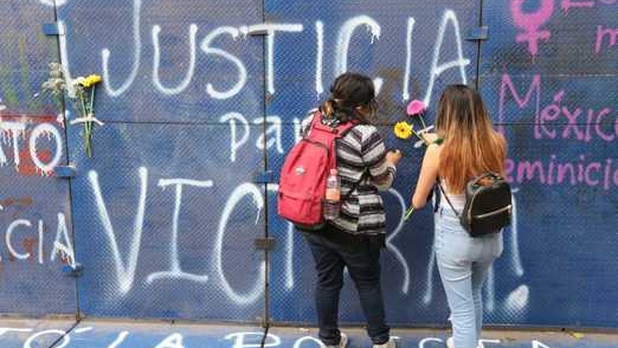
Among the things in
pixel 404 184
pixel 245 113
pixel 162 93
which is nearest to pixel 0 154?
pixel 162 93

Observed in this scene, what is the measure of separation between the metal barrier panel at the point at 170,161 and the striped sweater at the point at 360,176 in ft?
2.52

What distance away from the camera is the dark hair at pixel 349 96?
295 centimetres

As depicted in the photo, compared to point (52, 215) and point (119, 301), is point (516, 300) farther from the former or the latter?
point (52, 215)

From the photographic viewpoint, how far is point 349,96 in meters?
→ 2.96

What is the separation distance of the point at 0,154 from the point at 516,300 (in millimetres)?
3359

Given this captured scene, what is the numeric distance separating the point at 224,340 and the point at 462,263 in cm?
155

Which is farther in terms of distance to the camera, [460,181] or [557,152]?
[557,152]

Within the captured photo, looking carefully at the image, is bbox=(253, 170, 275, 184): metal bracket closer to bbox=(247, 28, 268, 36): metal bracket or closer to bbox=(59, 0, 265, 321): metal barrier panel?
bbox=(59, 0, 265, 321): metal barrier panel

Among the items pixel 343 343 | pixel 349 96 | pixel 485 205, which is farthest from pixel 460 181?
pixel 343 343

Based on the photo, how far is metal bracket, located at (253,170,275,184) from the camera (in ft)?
11.7

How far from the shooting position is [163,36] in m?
3.53

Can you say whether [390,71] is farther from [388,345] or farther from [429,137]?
[388,345]

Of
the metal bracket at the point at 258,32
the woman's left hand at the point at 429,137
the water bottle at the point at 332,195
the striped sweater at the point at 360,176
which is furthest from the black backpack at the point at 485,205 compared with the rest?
the metal bracket at the point at 258,32

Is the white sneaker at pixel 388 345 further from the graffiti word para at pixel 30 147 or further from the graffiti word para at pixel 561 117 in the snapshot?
the graffiti word para at pixel 30 147
